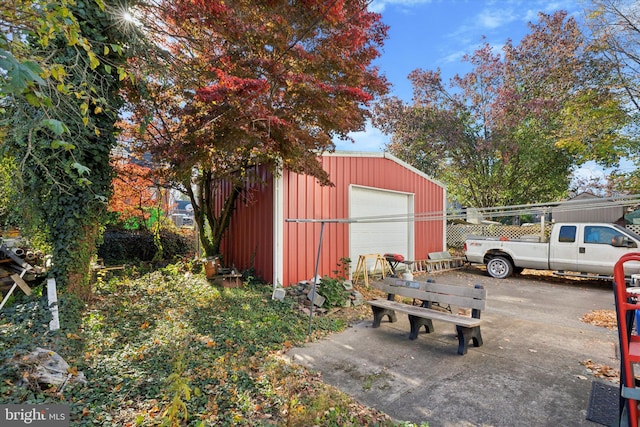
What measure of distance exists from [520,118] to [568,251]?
22.6 ft

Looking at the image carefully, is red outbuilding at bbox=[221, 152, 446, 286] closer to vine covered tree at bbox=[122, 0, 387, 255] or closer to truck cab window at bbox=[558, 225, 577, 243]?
vine covered tree at bbox=[122, 0, 387, 255]

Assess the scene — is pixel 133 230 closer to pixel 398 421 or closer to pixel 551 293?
pixel 398 421

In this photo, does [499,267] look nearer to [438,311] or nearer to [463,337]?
[438,311]

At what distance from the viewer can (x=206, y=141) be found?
559 cm

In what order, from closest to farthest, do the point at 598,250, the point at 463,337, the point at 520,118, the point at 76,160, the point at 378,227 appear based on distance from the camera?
1. the point at 463,337
2. the point at 76,160
3. the point at 598,250
4. the point at 378,227
5. the point at 520,118

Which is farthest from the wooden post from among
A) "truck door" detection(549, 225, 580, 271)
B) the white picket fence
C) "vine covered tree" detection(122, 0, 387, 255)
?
the white picket fence

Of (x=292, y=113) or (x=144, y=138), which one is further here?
(x=144, y=138)

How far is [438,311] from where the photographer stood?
15.3 feet

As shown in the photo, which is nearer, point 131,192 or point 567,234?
point 567,234

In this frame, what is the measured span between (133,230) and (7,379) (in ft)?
28.7

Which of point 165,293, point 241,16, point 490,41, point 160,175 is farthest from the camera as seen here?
point 490,41

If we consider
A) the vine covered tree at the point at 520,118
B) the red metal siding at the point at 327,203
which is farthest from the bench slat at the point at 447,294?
the vine covered tree at the point at 520,118

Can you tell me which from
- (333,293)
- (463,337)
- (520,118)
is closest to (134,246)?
(333,293)

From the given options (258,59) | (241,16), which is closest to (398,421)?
(258,59)
